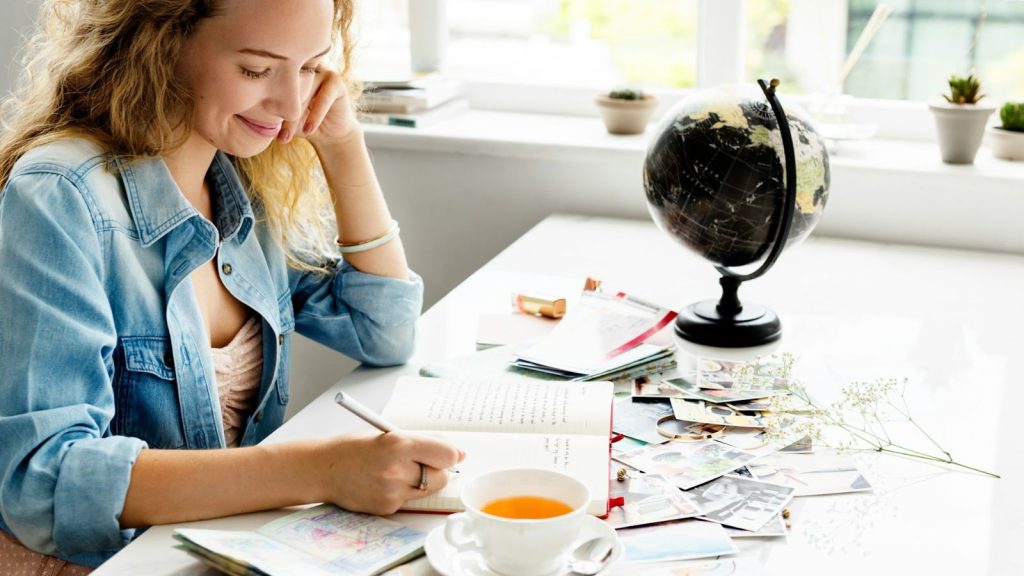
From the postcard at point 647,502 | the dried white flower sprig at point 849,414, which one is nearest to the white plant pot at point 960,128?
the dried white flower sprig at point 849,414

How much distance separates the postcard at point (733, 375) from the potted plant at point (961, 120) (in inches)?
29.1

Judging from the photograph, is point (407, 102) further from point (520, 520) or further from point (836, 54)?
point (520, 520)

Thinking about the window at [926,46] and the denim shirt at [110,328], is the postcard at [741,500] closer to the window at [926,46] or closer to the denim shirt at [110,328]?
the denim shirt at [110,328]

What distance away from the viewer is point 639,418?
4.05 ft

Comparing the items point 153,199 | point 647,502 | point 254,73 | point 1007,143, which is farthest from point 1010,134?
point 153,199

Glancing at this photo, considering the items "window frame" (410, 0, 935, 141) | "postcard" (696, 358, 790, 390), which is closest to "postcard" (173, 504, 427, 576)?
"postcard" (696, 358, 790, 390)

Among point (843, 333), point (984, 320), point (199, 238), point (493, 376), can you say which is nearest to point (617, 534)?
point (493, 376)

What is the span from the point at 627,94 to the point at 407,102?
427mm

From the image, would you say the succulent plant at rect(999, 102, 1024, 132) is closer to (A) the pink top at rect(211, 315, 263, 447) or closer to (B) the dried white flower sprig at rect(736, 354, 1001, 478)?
(B) the dried white flower sprig at rect(736, 354, 1001, 478)

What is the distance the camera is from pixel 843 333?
150 centimetres

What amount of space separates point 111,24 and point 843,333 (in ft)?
3.23

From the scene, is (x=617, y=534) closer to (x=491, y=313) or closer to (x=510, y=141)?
(x=491, y=313)

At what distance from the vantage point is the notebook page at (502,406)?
45.6 inches

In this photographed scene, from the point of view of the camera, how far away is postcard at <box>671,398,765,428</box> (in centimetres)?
121
